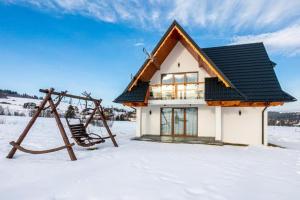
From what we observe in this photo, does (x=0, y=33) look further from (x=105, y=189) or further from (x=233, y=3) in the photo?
(x=105, y=189)

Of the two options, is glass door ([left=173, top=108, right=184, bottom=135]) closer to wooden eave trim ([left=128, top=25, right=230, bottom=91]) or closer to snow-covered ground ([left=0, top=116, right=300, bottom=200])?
wooden eave trim ([left=128, top=25, right=230, bottom=91])

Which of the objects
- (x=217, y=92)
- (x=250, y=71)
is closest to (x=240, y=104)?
(x=217, y=92)

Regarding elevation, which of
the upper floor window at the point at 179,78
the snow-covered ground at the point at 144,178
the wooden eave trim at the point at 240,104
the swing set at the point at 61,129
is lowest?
the snow-covered ground at the point at 144,178

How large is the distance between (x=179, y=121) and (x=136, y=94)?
10.2 feet

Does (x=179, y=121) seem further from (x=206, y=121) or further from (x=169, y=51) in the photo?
(x=169, y=51)

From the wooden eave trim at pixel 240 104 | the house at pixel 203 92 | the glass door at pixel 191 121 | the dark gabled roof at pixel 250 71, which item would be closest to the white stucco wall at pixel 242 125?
the house at pixel 203 92

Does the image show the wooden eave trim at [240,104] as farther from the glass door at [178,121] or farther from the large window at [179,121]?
the glass door at [178,121]

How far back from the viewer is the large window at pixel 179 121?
13.2m

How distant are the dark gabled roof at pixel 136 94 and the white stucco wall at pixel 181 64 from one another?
0.91 metres

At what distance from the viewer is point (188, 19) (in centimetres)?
1562

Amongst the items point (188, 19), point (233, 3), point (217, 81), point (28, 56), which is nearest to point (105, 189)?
point (217, 81)

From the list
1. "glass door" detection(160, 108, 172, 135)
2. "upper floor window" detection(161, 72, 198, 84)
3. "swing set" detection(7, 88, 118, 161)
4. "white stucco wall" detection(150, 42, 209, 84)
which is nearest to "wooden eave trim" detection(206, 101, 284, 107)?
"white stucco wall" detection(150, 42, 209, 84)

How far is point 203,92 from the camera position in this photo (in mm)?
12602

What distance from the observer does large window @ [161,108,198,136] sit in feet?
43.4
